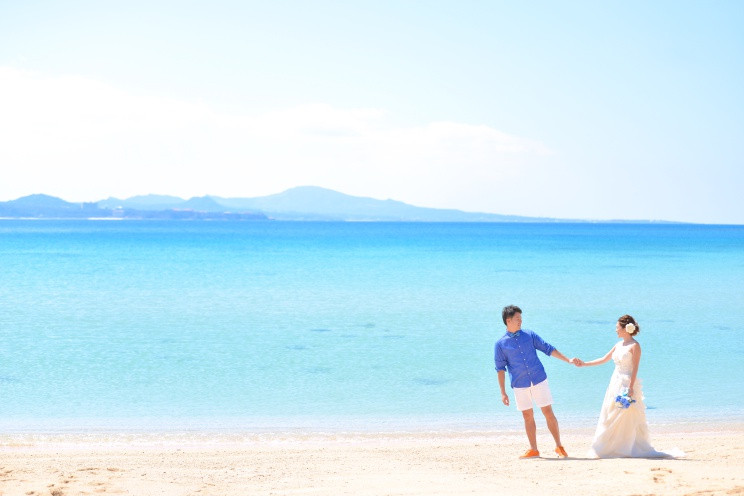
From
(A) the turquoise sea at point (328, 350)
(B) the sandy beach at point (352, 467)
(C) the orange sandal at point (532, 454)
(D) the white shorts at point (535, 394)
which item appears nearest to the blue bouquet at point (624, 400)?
(B) the sandy beach at point (352, 467)

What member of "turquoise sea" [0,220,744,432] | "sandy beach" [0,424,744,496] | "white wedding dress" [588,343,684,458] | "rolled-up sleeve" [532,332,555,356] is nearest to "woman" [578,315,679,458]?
"white wedding dress" [588,343,684,458]

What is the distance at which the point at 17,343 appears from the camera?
17656mm

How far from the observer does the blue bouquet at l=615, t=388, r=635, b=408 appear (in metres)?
7.54

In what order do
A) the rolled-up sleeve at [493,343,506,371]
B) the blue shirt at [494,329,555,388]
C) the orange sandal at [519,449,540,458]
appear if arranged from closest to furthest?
the blue shirt at [494,329,555,388], the rolled-up sleeve at [493,343,506,371], the orange sandal at [519,449,540,458]

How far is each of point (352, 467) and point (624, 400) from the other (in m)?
2.88

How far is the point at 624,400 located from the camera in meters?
7.54

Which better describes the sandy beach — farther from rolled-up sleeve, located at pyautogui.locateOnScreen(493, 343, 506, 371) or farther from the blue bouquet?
rolled-up sleeve, located at pyautogui.locateOnScreen(493, 343, 506, 371)

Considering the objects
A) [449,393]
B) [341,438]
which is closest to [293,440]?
[341,438]

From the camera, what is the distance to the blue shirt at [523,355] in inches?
300

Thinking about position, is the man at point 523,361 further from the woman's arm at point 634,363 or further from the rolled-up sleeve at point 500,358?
the woman's arm at point 634,363

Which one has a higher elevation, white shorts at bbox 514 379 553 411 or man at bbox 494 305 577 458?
man at bbox 494 305 577 458

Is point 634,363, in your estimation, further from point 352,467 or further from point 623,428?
point 352,467

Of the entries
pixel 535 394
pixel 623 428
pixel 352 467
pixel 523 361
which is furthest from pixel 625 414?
pixel 352 467

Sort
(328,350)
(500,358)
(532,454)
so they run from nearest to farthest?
(500,358) → (532,454) → (328,350)
